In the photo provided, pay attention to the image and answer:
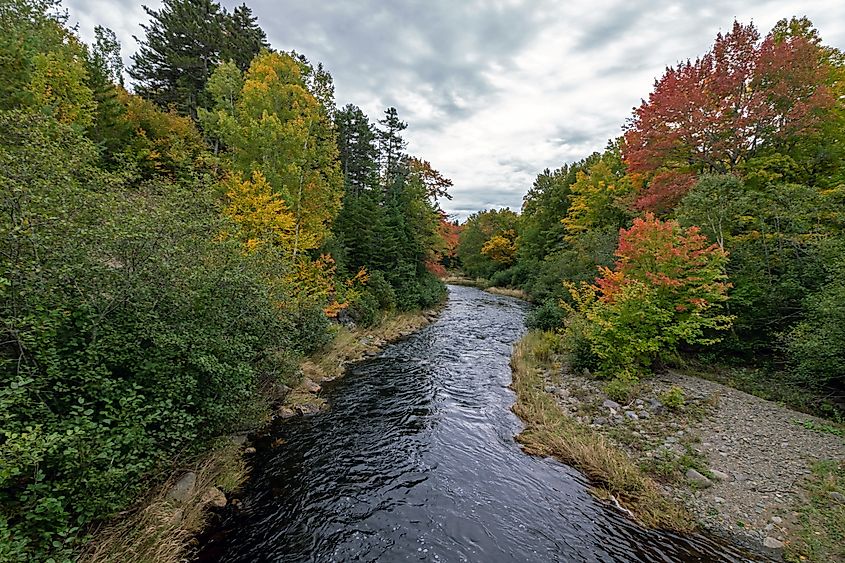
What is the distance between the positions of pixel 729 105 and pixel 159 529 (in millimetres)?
20814

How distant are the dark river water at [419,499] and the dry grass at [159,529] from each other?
1.27 ft

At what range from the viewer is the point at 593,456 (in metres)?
7.66

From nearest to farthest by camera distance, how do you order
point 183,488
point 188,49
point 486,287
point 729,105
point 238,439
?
point 183,488
point 238,439
point 729,105
point 188,49
point 486,287

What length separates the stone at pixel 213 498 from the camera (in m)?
6.07

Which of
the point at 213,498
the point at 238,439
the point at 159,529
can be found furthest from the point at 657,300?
the point at 159,529

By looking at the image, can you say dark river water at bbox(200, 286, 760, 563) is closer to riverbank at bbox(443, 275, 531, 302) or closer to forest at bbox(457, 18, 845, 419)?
forest at bbox(457, 18, 845, 419)

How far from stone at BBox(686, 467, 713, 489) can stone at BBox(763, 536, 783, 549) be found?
3.73ft

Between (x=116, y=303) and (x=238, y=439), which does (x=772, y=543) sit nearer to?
(x=238, y=439)

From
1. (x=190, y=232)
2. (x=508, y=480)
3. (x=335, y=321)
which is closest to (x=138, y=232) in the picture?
(x=190, y=232)

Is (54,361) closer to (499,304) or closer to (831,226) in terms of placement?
(831,226)

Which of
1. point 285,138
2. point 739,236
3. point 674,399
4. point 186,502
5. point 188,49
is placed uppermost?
point 188,49

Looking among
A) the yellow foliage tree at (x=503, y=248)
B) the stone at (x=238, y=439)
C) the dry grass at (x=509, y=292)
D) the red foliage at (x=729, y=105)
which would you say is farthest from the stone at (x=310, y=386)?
the yellow foliage tree at (x=503, y=248)

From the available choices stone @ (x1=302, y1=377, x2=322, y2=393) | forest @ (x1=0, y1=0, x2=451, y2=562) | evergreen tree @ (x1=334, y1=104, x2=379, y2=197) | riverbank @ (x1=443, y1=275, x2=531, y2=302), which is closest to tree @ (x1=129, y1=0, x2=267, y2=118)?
evergreen tree @ (x1=334, y1=104, x2=379, y2=197)

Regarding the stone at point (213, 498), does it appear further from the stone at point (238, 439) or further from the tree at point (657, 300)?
the tree at point (657, 300)
